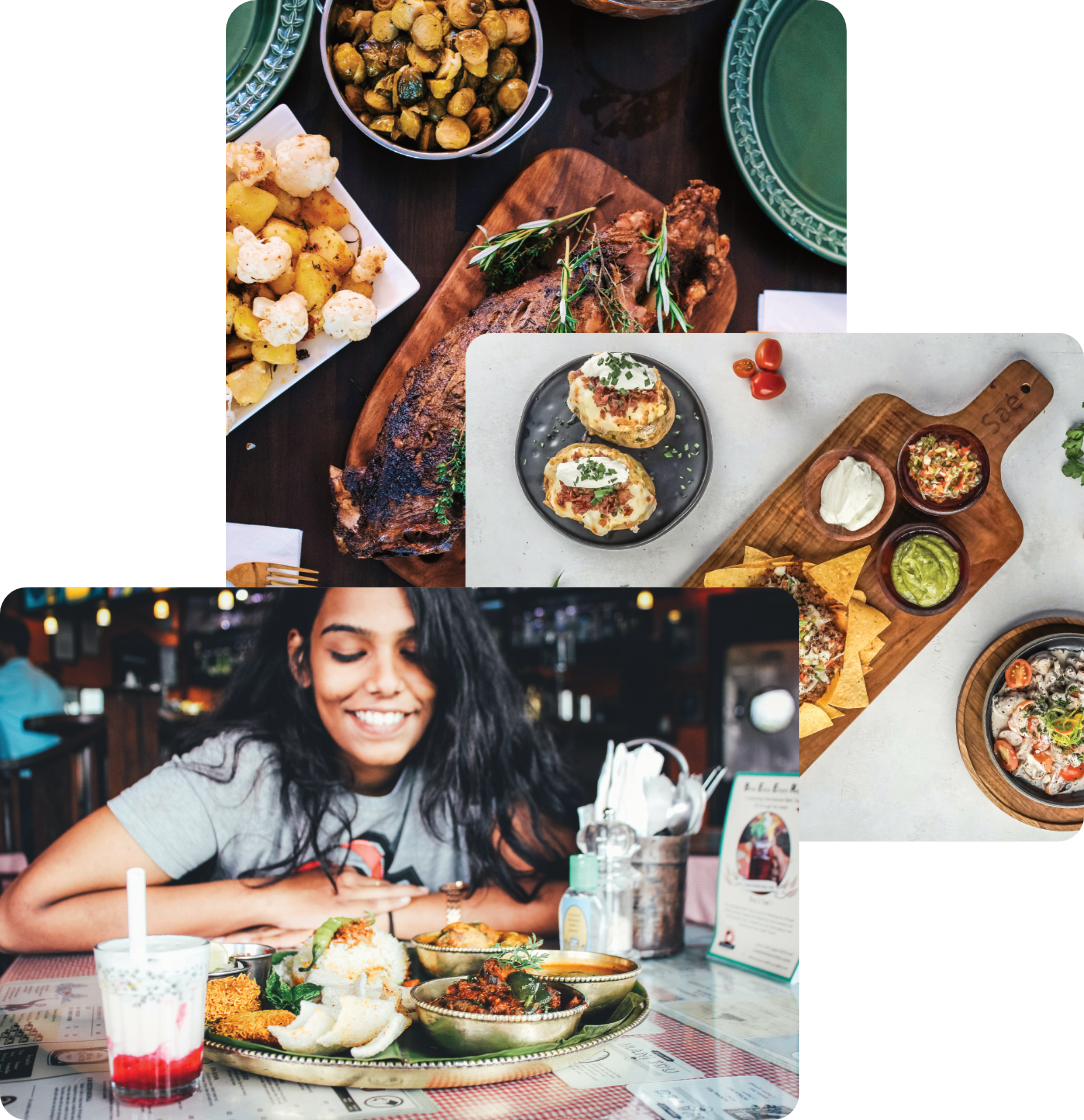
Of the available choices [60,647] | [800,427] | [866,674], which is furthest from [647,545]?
[60,647]

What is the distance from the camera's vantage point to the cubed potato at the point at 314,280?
2.95 meters

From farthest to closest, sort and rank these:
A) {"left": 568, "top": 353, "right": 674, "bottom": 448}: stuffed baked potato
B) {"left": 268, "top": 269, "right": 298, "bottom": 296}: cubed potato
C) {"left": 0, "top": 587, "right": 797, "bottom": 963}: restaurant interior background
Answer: {"left": 268, "top": 269, "right": 298, "bottom": 296}: cubed potato < {"left": 568, "top": 353, "right": 674, "bottom": 448}: stuffed baked potato < {"left": 0, "top": 587, "right": 797, "bottom": 963}: restaurant interior background

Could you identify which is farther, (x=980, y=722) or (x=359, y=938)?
(x=980, y=722)

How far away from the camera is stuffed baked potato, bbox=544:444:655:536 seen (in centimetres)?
261

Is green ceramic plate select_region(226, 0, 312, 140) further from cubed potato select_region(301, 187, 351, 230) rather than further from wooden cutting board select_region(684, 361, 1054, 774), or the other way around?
wooden cutting board select_region(684, 361, 1054, 774)

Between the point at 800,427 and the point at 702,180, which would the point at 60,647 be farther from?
the point at 702,180

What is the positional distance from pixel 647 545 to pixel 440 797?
949 millimetres

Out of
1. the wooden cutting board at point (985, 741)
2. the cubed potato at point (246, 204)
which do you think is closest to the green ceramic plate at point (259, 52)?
the cubed potato at point (246, 204)

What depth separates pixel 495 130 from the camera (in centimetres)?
298

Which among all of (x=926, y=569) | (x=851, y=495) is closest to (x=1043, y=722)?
(x=926, y=569)

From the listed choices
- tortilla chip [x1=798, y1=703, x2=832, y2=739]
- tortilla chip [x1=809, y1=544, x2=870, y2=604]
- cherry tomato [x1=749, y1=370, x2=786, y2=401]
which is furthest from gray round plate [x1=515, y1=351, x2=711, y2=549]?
tortilla chip [x1=798, y1=703, x2=832, y2=739]

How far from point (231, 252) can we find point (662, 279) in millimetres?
1302

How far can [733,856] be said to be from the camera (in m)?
2.24

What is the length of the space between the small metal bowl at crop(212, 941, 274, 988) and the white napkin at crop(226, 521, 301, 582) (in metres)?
1.17
